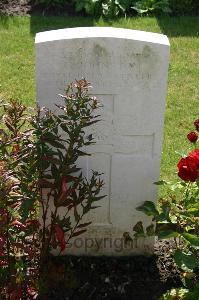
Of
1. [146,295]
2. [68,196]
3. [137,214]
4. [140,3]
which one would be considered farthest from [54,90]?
[140,3]

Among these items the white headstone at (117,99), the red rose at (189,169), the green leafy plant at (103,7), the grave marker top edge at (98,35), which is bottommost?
the red rose at (189,169)

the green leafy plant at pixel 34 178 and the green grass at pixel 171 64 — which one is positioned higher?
the green grass at pixel 171 64

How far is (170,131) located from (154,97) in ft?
7.00

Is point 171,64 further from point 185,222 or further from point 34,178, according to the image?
point 34,178

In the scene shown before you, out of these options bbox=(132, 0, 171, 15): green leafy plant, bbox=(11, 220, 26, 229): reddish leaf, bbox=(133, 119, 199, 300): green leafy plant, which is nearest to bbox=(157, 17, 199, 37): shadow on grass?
bbox=(132, 0, 171, 15): green leafy plant

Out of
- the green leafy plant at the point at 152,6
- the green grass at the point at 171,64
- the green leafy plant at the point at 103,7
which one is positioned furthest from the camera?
the green leafy plant at the point at 152,6

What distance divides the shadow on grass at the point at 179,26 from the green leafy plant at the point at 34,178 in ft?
14.8

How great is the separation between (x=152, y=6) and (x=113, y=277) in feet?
A: 17.0

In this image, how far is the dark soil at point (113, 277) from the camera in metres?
3.53

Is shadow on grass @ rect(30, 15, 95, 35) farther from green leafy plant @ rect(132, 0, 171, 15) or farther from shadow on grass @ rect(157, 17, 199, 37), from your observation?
shadow on grass @ rect(157, 17, 199, 37)

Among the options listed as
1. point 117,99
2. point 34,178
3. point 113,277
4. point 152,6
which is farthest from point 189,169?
point 152,6

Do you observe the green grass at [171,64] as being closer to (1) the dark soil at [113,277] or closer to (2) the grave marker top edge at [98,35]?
(1) the dark soil at [113,277]

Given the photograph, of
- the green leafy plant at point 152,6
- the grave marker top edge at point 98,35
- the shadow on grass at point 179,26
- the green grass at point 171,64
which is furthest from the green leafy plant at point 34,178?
the green leafy plant at point 152,6

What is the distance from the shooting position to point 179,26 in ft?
25.5
